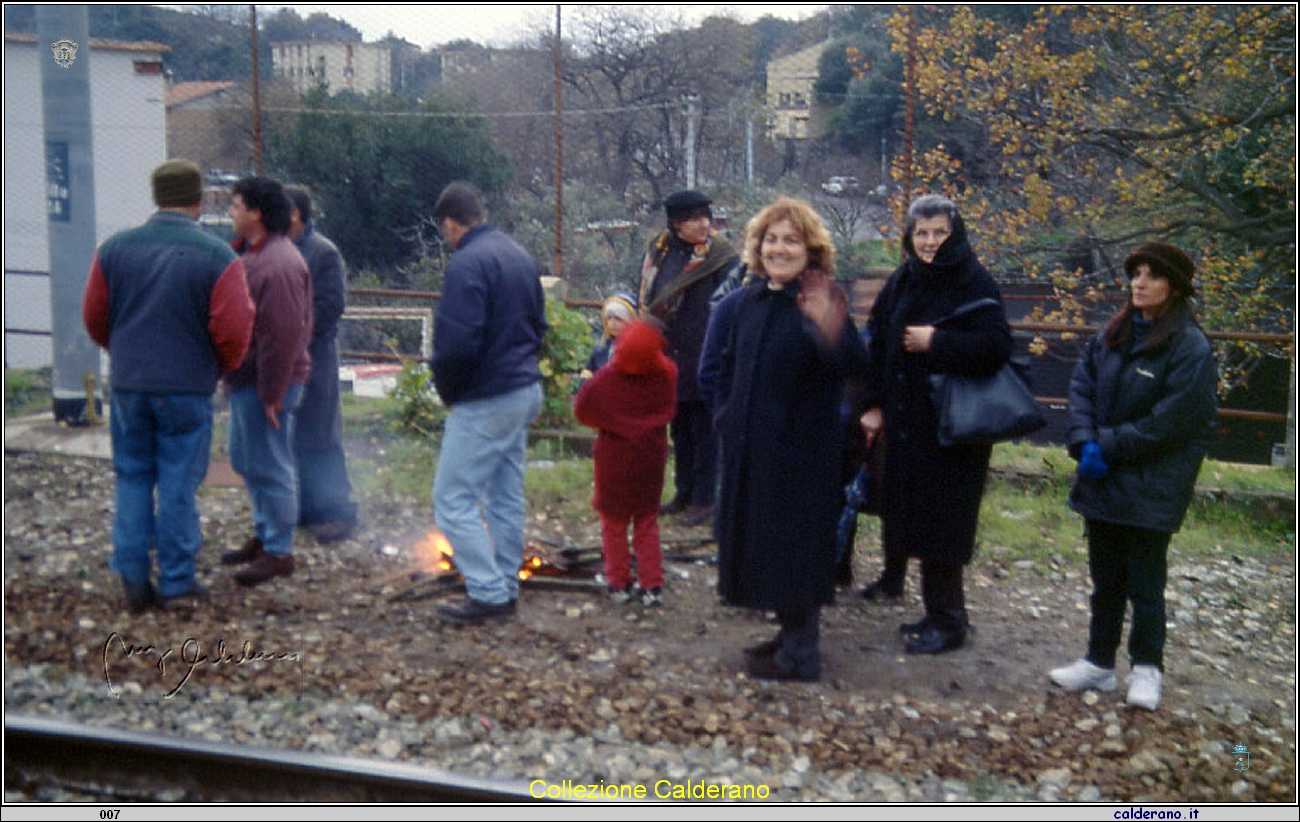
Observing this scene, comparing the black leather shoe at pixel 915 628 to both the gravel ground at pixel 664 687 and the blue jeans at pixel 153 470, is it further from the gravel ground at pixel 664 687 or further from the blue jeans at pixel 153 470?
the blue jeans at pixel 153 470

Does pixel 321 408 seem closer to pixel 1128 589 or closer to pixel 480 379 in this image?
pixel 480 379

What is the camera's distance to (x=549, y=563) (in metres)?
6.39

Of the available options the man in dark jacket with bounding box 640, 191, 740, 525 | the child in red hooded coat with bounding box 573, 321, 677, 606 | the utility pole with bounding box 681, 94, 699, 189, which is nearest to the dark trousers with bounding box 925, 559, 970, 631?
the child in red hooded coat with bounding box 573, 321, 677, 606

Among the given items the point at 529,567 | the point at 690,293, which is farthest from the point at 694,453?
the point at 529,567

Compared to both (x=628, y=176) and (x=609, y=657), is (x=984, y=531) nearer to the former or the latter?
(x=609, y=657)

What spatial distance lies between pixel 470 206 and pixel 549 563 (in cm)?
199

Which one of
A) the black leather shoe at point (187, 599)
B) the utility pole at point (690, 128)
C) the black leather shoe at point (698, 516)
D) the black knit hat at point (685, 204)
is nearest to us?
the black leather shoe at point (187, 599)

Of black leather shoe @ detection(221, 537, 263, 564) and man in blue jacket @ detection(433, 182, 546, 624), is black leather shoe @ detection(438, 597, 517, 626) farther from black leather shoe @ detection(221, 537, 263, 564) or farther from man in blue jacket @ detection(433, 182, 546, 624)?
black leather shoe @ detection(221, 537, 263, 564)

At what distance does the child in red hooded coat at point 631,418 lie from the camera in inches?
222

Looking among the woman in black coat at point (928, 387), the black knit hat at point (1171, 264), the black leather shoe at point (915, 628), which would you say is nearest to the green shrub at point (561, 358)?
the woman in black coat at point (928, 387)

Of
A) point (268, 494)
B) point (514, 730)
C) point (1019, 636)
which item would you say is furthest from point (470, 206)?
point (1019, 636)

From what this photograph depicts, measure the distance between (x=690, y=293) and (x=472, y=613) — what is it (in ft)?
7.76

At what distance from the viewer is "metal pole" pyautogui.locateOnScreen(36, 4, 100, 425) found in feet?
27.3

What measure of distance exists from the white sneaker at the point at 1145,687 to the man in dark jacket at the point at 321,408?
4335mm
